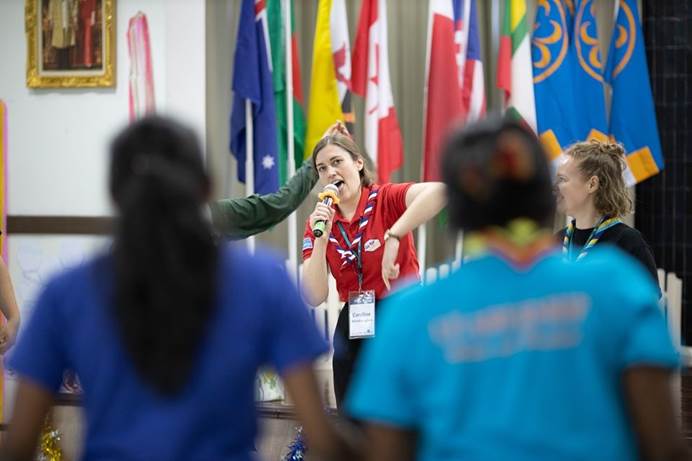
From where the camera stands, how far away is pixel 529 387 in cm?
117

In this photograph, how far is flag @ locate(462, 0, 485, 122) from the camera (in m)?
5.77

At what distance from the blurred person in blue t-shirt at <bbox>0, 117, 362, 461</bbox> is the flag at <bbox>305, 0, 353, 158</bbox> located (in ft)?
14.8

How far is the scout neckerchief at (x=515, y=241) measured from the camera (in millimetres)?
1224

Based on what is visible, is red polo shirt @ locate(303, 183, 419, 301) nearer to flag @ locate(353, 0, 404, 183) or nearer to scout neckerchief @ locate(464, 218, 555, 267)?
scout neckerchief @ locate(464, 218, 555, 267)

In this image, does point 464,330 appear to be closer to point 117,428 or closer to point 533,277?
point 533,277

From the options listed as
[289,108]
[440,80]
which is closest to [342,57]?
[289,108]

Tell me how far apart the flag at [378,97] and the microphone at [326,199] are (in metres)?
2.59

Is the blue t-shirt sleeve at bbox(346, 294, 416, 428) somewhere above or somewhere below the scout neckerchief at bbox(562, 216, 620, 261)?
below

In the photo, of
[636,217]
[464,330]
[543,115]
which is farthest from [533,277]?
[636,217]

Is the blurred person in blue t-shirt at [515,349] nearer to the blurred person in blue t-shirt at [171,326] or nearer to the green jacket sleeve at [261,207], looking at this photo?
the blurred person in blue t-shirt at [171,326]

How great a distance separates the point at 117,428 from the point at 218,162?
16.1 ft

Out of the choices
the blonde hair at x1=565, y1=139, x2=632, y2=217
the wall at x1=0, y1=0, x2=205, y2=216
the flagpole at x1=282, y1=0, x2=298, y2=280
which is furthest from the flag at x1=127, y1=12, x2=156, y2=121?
the blonde hair at x1=565, y1=139, x2=632, y2=217

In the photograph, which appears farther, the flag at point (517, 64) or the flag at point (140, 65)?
the flag at point (140, 65)

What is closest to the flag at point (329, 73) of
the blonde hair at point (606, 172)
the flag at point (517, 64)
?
the flag at point (517, 64)
